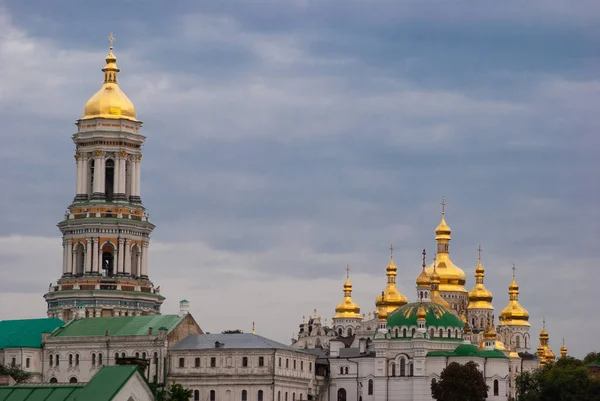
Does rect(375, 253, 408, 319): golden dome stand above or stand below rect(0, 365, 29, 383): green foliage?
above

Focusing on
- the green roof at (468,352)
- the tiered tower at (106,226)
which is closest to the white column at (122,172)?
the tiered tower at (106,226)

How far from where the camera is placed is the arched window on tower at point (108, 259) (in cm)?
11262

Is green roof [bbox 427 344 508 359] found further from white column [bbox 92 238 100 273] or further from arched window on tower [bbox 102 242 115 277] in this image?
white column [bbox 92 238 100 273]

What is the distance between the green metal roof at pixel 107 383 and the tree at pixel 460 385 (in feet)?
224

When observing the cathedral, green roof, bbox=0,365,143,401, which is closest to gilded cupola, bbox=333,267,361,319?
the cathedral

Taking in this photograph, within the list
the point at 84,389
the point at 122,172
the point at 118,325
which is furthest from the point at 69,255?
the point at 84,389

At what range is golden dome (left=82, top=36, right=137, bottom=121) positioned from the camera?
11419 centimetres

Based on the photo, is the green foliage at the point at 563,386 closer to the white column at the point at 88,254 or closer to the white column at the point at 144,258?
the white column at the point at 144,258

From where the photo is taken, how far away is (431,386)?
108 metres

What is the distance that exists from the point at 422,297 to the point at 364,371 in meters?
9.33

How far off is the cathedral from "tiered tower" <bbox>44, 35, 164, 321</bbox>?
16.6 meters

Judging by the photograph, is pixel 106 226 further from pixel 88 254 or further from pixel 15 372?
pixel 15 372

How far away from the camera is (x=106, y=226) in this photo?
112 metres

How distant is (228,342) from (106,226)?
13.7 metres
